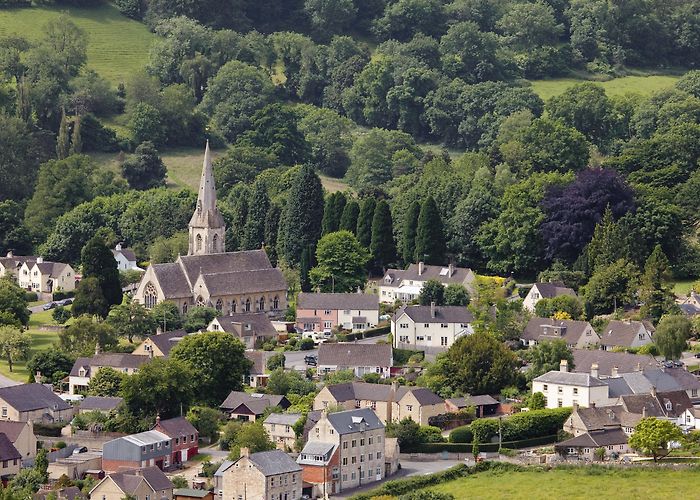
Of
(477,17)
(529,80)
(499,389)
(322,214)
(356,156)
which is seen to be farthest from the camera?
(477,17)

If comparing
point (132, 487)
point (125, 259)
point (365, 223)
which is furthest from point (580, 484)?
point (125, 259)

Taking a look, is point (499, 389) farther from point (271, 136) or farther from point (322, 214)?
point (271, 136)

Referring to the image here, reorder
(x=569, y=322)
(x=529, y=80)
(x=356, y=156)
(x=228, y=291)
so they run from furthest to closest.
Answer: (x=529, y=80) < (x=356, y=156) < (x=228, y=291) < (x=569, y=322)

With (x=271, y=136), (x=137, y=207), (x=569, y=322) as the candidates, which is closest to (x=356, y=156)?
(x=271, y=136)

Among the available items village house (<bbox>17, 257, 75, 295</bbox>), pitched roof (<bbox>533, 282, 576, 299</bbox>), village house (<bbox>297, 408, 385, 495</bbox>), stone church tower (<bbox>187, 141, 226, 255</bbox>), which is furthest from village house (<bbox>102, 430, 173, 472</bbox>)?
village house (<bbox>17, 257, 75, 295</bbox>)

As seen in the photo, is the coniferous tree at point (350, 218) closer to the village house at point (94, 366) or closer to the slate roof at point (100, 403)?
the village house at point (94, 366)

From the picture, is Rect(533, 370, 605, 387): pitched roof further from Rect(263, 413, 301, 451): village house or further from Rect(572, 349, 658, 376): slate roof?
Rect(263, 413, 301, 451): village house
